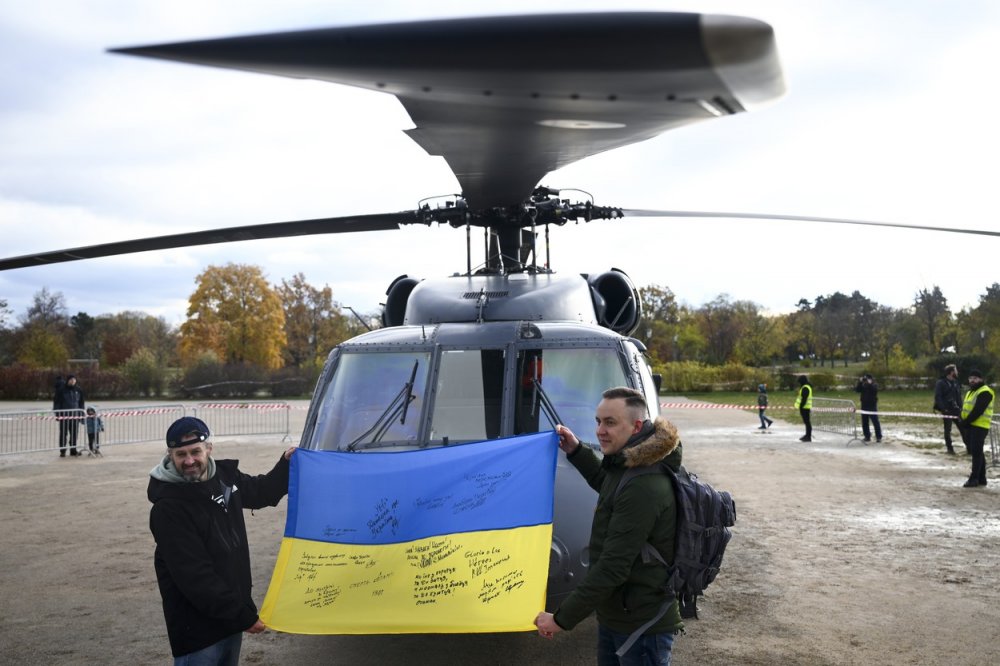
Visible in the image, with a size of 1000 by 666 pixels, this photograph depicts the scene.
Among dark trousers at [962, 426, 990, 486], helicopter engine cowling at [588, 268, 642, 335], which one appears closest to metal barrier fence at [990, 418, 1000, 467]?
dark trousers at [962, 426, 990, 486]

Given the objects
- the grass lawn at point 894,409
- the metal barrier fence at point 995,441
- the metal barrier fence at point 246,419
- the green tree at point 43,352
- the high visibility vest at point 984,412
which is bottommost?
the grass lawn at point 894,409

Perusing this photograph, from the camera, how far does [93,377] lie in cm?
4241

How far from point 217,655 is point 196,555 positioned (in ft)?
1.57

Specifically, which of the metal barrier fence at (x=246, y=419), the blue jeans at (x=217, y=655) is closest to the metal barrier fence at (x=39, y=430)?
the metal barrier fence at (x=246, y=419)

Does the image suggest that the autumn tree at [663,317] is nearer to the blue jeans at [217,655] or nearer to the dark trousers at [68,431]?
the dark trousers at [68,431]

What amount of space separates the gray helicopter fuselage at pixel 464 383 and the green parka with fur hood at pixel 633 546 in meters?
2.03

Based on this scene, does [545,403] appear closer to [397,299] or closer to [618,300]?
[618,300]

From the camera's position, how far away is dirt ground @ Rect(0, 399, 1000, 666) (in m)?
5.62

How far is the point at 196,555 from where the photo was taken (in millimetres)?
3336

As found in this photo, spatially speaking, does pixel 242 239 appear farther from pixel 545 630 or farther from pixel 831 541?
pixel 831 541

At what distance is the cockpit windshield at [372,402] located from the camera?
575 cm

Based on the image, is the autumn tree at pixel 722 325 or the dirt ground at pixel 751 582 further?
the autumn tree at pixel 722 325

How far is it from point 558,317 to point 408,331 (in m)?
1.34

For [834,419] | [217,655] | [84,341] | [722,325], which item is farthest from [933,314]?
[84,341]
